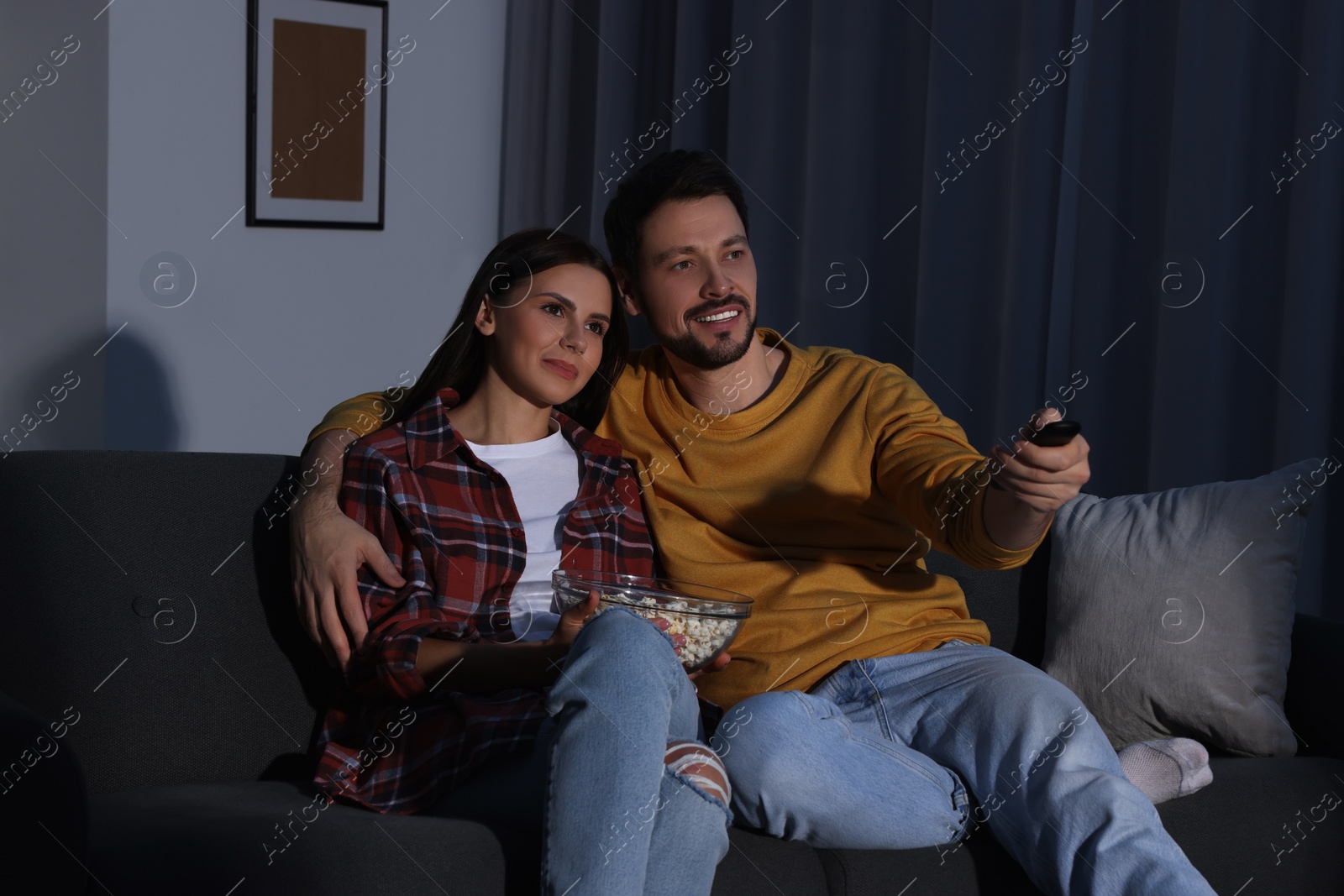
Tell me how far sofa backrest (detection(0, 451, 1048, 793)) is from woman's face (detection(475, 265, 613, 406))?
363mm

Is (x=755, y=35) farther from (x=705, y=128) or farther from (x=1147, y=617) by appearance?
(x=1147, y=617)

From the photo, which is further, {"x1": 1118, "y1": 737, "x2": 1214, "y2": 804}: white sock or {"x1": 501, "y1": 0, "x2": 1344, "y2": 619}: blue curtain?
{"x1": 501, "y1": 0, "x2": 1344, "y2": 619}: blue curtain

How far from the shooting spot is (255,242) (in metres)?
3.46

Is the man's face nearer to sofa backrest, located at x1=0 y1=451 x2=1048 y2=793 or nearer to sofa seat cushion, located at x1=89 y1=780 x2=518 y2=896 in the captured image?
sofa backrest, located at x1=0 y1=451 x2=1048 y2=793

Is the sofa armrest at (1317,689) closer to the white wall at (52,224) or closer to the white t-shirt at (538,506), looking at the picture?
the white t-shirt at (538,506)

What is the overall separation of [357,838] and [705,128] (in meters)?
2.48

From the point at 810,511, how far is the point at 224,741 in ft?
2.74

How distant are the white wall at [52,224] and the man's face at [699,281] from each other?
195 centimetres

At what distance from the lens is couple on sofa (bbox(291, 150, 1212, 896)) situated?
50.8 inches

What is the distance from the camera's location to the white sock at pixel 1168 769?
155cm

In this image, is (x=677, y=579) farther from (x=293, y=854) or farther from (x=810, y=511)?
(x=293, y=854)

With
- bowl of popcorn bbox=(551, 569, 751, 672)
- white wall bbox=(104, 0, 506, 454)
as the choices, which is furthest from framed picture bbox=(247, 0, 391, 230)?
bowl of popcorn bbox=(551, 569, 751, 672)

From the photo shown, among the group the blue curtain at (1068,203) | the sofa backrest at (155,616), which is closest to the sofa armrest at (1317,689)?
the blue curtain at (1068,203)

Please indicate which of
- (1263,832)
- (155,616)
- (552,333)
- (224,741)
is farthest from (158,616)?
(1263,832)
